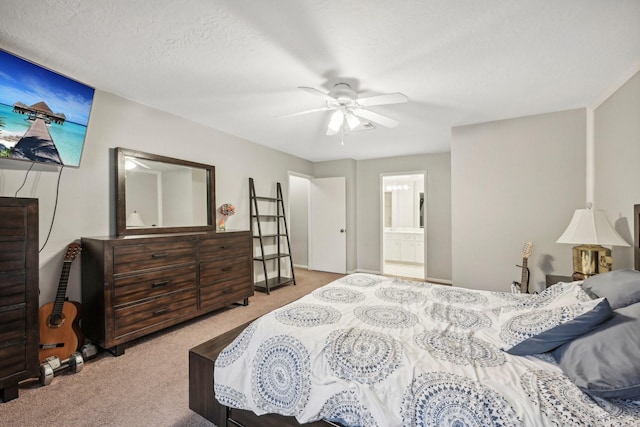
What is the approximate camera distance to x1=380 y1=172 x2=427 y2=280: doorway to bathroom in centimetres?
638

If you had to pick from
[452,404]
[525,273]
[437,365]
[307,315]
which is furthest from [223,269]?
[525,273]

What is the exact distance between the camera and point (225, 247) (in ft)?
10.6

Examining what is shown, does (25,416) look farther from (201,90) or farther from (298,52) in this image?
(298,52)

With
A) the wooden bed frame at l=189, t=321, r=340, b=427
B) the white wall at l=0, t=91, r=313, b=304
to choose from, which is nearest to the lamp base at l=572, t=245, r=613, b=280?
the wooden bed frame at l=189, t=321, r=340, b=427

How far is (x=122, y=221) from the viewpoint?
260 cm

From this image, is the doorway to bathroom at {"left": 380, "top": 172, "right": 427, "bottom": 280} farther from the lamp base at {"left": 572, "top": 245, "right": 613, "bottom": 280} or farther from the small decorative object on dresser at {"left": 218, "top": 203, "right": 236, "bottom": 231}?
the lamp base at {"left": 572, "top": 245, "right": 613, "bottom": 280}

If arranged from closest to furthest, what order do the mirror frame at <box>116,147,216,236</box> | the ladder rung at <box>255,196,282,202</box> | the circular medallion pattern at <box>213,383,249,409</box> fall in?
the circular medallion pattern at <box>213,383,249,409</box> < the mirror frame at <box>116,147,216,236</box> < the ladder rung at <box>255,196,282,202</box>

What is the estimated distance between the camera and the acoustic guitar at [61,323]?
2.02 meters

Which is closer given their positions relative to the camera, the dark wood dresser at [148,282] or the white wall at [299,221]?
the dark wood dresser at [148,282]

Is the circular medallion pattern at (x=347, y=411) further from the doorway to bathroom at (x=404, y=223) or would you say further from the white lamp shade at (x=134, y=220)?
the doorway to bathroom at (x=404, y=223)

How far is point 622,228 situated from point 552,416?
7.57ft

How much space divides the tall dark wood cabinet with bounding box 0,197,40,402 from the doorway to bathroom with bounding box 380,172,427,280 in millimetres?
5603

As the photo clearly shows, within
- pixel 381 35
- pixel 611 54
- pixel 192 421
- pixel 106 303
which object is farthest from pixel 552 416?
pixel 106 303

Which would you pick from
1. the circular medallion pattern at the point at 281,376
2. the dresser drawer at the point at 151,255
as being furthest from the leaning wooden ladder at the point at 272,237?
the circular medallion pattern at the point at 281,376
